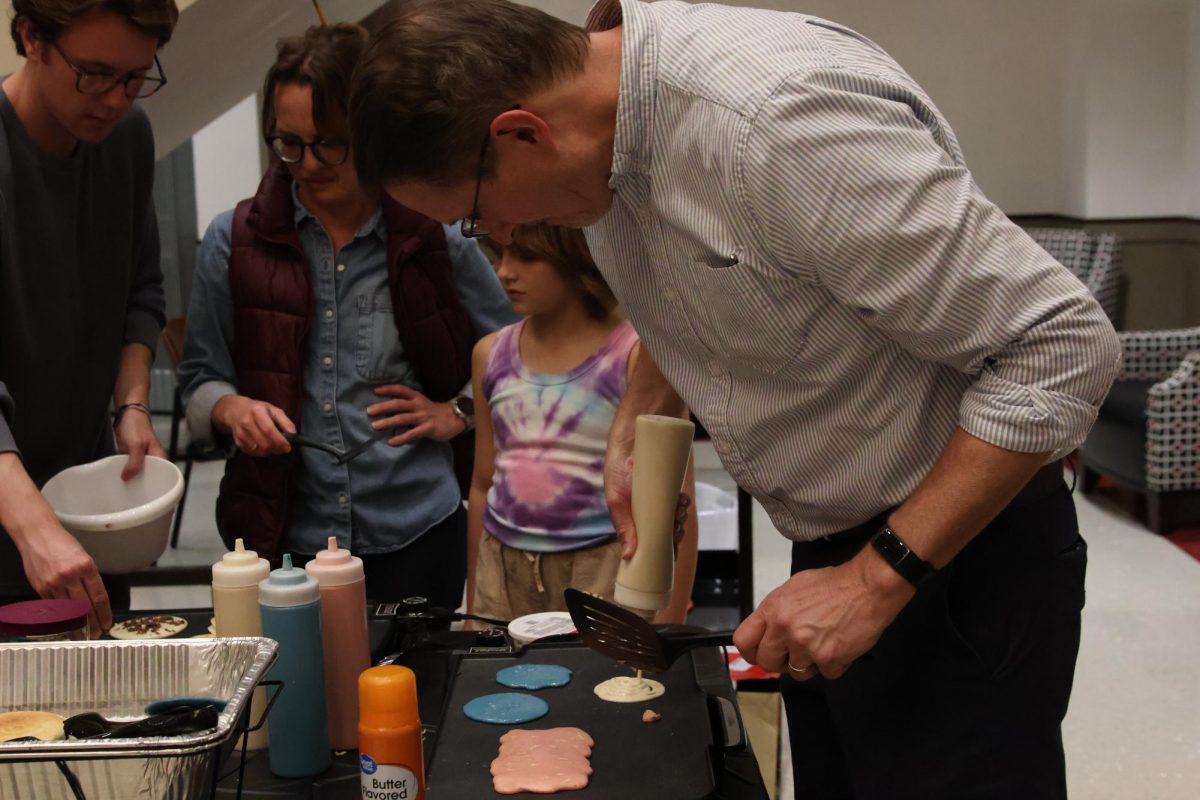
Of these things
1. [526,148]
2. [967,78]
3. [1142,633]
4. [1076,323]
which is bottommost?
[1142,633]

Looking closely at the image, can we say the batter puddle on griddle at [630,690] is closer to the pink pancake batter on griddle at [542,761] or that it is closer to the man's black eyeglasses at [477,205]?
the pink pancake batter on griddle at [542,761]

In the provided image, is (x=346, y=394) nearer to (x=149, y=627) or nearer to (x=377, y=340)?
(x=377, y=340)

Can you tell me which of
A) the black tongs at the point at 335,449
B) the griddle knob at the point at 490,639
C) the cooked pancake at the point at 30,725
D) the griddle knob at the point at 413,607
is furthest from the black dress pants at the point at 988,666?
the black tongs at the point at 335,449

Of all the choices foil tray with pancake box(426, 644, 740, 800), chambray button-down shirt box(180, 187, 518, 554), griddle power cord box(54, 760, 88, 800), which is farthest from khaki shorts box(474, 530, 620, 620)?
griddle power cord box(54, 760, 88, 800)

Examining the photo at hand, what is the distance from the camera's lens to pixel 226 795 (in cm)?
111

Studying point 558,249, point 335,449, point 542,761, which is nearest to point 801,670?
point 542,761

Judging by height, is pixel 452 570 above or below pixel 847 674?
below

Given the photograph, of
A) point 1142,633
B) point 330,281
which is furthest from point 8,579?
point 1142,633

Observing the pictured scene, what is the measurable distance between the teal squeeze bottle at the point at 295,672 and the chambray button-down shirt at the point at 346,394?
89 centimetres

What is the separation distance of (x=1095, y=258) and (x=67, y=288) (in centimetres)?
554

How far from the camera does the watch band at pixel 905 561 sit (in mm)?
1061

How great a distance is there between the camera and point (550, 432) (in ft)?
6.79

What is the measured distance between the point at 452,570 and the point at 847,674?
1016 millimetres

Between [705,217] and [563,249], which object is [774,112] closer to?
[705,217]
